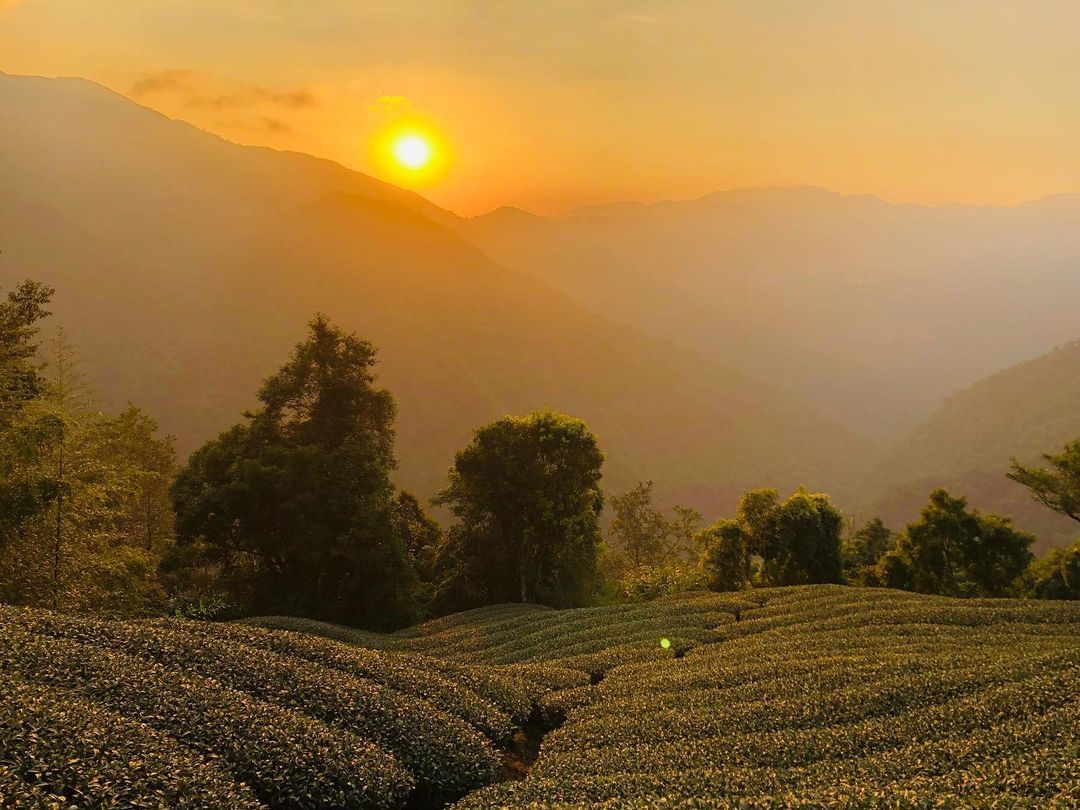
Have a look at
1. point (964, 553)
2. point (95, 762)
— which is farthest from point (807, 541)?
point (95, 762)

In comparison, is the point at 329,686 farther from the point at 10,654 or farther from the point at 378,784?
the point at 10,654

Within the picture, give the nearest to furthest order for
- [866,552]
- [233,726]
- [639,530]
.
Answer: [233,726] → [866,552] → [639,530]

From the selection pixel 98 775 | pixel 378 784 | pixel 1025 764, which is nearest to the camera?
pixel 98 775

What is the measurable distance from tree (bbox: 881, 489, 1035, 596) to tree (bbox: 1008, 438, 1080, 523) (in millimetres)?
2998

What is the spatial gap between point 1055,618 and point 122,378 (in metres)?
189

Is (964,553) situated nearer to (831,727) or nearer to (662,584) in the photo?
(662,584)

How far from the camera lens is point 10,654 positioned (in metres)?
12.1

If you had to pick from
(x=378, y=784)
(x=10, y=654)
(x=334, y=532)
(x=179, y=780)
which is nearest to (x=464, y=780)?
(x=378, y=784)

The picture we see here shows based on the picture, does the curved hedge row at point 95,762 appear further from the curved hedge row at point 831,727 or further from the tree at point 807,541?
the tree at point 807,541

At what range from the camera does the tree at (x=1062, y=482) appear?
39.6 meters

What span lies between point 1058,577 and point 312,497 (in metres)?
42.5

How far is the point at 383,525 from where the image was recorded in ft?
134

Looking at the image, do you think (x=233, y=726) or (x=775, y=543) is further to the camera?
(x=775, y=543)

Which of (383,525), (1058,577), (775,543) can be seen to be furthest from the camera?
(775,543)
